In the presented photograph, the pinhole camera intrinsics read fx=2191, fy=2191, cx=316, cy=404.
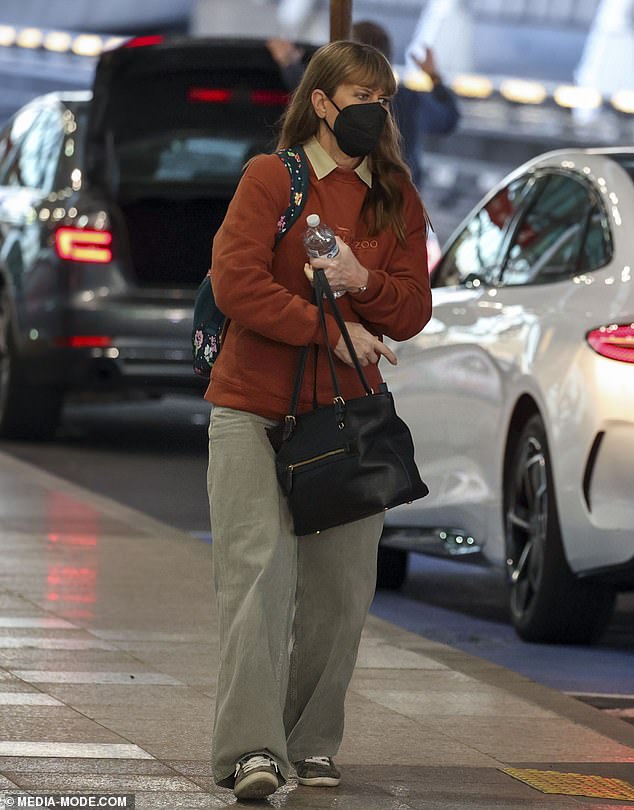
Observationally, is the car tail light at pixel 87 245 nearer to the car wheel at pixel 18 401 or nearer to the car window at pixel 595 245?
the car wheel at pixel 18 401

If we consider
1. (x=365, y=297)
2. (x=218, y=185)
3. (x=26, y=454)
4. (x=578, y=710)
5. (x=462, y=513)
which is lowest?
(x=26, y=454)

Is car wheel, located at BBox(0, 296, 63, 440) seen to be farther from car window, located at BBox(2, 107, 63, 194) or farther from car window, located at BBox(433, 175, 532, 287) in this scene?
car window, located at BBox(433, 175, 532, 287)

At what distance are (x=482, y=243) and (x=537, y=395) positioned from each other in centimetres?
126

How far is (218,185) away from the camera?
42.1 ft

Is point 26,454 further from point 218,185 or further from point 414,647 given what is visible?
point 414,647

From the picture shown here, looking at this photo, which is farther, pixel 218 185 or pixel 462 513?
pixel 218 185

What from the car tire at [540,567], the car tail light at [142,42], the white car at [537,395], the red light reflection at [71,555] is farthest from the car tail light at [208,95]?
the car tire at [540,567]

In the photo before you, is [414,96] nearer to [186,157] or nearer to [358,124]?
[186,157]

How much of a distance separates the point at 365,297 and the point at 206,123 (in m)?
8.18

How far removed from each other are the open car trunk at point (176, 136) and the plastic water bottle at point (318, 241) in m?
7.91

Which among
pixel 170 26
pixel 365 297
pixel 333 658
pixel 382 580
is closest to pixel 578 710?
pixel 333 658

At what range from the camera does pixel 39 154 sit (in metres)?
13.5

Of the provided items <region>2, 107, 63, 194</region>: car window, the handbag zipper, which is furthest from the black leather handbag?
<region>2, 107, 63, 194</region>: car window

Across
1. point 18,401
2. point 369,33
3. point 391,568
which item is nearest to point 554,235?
point 391,568
